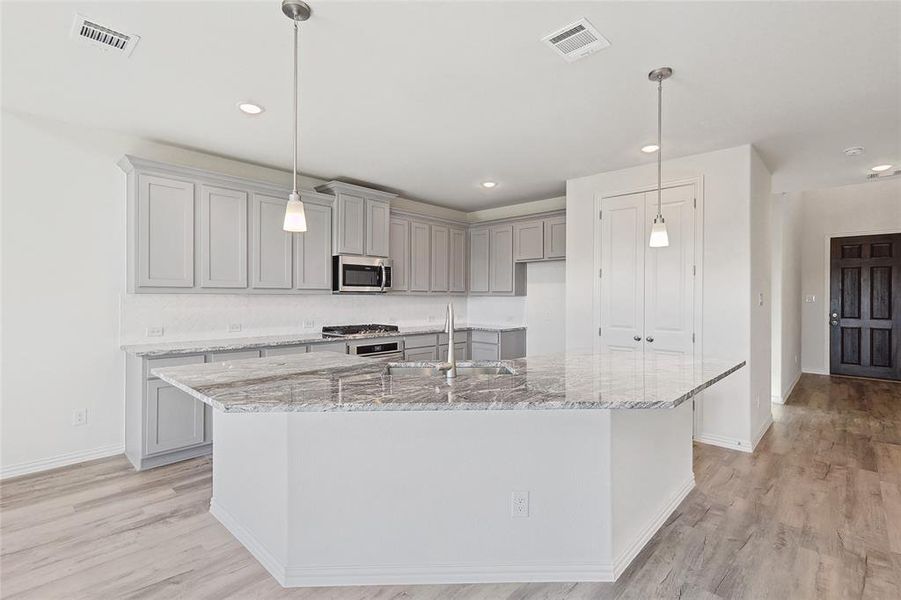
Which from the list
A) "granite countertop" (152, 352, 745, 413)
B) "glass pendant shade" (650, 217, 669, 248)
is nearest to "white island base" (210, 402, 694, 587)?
"granite countertop" (152, 352, 745, 413)

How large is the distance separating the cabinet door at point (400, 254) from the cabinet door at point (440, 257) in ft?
A: 1.42

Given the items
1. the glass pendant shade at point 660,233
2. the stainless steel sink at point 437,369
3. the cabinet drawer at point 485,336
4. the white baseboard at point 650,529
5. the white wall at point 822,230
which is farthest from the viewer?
the white wall at point 822,230

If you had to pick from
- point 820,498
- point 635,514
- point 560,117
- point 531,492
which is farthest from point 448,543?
point 560,117

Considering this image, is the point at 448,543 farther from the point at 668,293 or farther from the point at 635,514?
the point at 668,293

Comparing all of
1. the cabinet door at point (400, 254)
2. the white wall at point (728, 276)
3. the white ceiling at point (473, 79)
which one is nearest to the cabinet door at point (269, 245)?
the white ceiling at point (473, 79)

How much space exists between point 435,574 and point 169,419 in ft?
8.15

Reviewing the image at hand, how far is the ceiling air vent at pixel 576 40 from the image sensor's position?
2166 millimetres

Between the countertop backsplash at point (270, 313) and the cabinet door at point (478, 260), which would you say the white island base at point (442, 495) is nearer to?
the countertop backsplash at point (270, 313)

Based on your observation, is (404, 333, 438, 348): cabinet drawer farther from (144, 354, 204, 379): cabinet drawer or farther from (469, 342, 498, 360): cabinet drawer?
(144, 354, 204, 379): cabinet drawer

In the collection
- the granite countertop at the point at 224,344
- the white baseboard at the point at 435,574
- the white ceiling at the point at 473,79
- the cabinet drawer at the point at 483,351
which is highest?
the white ceiling at the point at 473,79

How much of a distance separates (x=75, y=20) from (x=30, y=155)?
5.57ft

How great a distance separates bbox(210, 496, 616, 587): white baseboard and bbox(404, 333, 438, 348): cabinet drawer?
3138mm

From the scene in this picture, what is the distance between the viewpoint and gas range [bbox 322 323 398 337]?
15.6ft

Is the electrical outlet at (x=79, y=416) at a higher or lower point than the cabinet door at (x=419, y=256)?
lower
